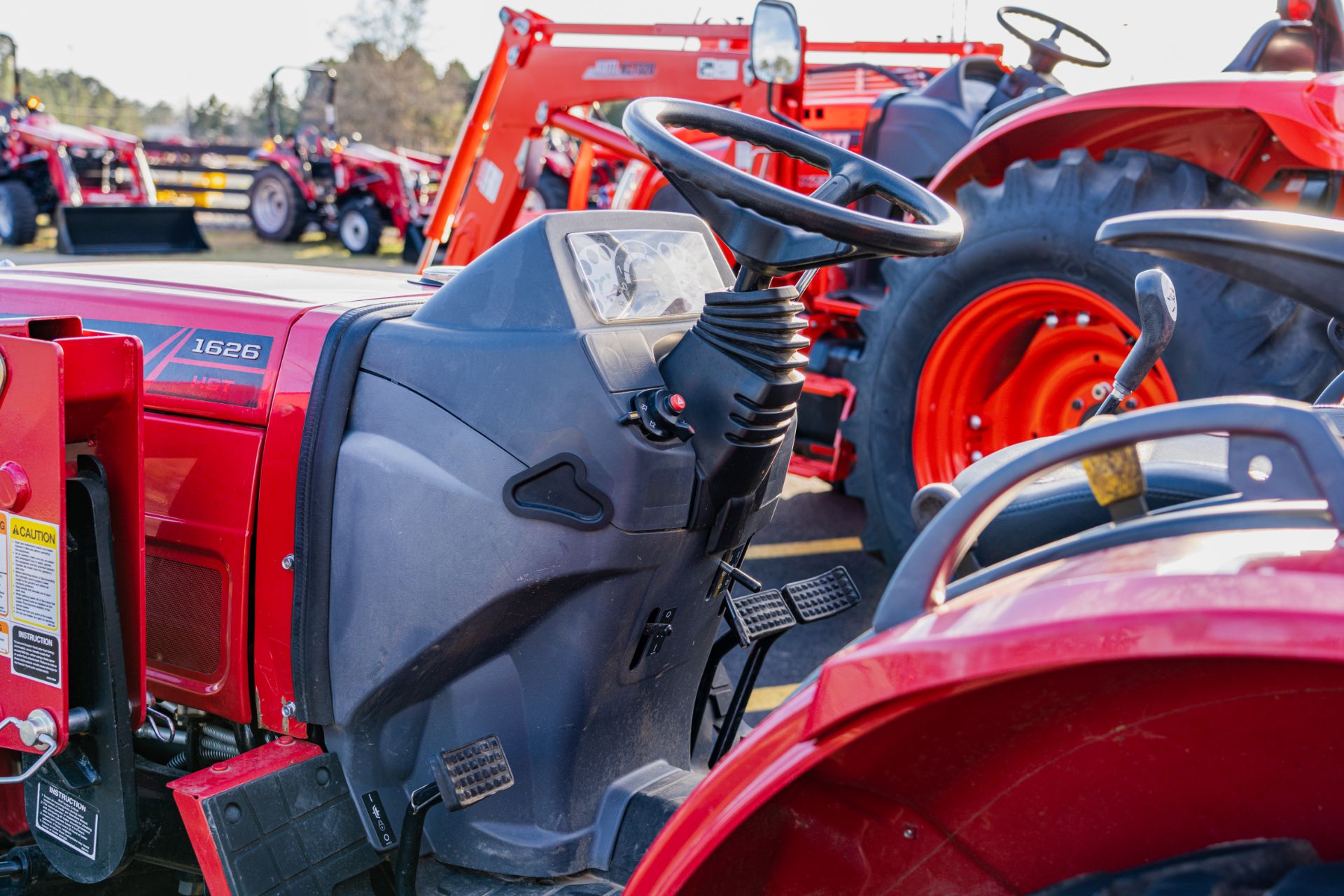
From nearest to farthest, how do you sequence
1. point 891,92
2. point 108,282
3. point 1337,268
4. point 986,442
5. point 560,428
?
point 1337,268, point 560,428, point 108,282, point 986,442, point 891,92

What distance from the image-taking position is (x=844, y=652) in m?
0.87

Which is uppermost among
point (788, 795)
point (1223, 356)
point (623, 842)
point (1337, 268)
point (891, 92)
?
point (891, 92)

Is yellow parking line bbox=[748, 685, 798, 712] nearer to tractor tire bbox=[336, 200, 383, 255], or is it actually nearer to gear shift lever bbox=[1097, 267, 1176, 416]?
gear shift lever bbox=[1097, 267, 1176, 416]

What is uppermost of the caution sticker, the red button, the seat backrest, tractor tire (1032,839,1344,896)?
the seat backrest

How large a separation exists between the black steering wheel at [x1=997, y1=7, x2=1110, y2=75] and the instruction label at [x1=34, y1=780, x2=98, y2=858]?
3950mm

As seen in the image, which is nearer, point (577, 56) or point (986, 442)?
point (986, 442)

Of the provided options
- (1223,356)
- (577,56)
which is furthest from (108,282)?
(577,56)

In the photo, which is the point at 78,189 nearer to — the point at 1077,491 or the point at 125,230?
the point at 125,230

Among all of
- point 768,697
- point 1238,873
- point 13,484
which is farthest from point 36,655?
point 768,697

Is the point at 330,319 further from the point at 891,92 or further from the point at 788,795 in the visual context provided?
the point at 891,92

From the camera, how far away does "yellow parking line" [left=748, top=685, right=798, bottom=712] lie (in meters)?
3.07

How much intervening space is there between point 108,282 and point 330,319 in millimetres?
539

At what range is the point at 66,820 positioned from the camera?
1635 mm

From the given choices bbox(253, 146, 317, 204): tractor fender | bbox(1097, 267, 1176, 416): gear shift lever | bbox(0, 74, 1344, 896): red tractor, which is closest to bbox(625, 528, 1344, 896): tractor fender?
bbox(0, 74, 1344, 896): red tractor
